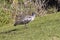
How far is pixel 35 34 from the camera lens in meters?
9.41

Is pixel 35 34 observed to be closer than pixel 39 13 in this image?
Yes

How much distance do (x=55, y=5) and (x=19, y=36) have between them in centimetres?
942

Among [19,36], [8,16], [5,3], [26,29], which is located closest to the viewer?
[19,36]

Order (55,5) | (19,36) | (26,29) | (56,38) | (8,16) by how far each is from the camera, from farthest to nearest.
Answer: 1. (55,5)
2. (8,16)
3. (26,29)
4. (19,36)
5. (56,38)

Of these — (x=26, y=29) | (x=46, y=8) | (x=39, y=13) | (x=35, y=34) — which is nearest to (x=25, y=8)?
(x=39, y=13)

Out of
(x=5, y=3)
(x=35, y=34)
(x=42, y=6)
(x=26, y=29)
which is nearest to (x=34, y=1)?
(x=42, y=6)

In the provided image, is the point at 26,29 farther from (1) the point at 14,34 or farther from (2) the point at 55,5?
(2) the point at 55,5

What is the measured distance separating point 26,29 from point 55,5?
26.8 feet

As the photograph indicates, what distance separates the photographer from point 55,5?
59.8 feet

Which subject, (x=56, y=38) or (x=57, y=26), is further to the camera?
(x=57, y=26)

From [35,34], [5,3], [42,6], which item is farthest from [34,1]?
[35,34]

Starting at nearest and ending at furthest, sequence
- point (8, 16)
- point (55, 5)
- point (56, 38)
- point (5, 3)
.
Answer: point (56, 38) → point (8, 16) → point (5, 3) → point (55, 5)

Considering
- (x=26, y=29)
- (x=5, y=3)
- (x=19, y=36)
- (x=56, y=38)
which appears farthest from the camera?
(x=5, y=3)

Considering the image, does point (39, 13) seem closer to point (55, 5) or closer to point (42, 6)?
point (42, 6)
